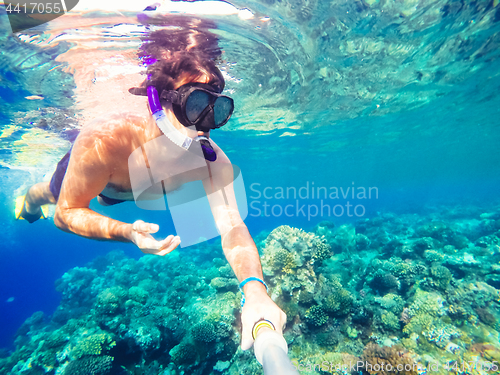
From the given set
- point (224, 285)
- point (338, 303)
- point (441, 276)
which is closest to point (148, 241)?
point (338, 303)

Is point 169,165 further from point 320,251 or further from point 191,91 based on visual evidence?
point 320,251

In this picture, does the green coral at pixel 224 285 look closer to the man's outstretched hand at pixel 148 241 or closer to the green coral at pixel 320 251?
the green coral at pixel 320 251

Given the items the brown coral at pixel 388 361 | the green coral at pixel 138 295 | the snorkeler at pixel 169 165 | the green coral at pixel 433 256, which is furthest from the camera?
the green coral at pixel 138 295

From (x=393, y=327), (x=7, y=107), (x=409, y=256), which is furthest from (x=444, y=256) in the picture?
(x=7, y=107)

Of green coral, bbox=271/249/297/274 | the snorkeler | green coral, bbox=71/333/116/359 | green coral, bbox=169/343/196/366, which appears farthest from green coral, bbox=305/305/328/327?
green coral, bbox=71/333/116/359

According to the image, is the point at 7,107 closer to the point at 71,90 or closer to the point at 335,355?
the point at 71,90

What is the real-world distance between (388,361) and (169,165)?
17.7 ft

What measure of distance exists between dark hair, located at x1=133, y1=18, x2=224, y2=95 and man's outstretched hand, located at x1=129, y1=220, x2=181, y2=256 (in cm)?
192

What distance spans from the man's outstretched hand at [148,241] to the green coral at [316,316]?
16.6ft

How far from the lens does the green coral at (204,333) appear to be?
5.17 metres

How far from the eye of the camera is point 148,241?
5.41 ft

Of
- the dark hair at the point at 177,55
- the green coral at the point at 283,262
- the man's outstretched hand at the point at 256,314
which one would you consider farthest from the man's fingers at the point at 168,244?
the green coral at the point at 283,262

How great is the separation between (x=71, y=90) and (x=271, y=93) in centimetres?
902

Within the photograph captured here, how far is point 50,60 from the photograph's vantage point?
677 cm
